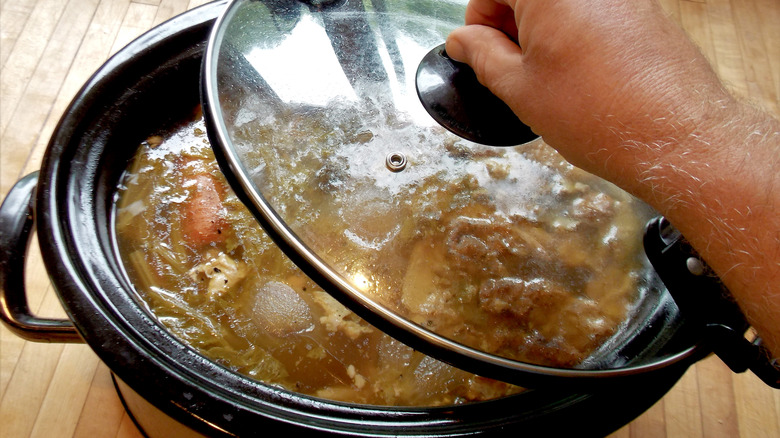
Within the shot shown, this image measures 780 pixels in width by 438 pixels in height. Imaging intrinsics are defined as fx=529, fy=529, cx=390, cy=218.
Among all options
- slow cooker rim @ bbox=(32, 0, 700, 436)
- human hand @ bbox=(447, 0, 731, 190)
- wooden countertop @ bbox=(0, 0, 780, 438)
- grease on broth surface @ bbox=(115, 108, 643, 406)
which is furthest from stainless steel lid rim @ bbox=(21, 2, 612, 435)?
wooden countertop @ bbox=(0, 0, 780, 438)

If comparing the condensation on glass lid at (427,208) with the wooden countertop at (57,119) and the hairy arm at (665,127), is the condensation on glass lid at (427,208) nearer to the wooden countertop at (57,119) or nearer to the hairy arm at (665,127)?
the hairy arm at (665,127)

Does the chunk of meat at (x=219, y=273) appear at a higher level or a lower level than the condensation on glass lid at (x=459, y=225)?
lower

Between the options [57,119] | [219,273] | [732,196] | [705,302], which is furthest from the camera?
[57,119]

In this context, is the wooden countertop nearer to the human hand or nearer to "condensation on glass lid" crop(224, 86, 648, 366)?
"condensation on glass lid" crop(224, 86, 648, 366)

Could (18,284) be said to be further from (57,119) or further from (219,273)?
(57,119)

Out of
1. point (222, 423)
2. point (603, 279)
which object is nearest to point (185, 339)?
point (222, 423)

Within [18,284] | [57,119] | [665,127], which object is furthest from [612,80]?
[57,119]

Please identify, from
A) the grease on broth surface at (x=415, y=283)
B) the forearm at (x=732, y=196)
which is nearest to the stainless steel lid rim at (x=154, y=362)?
the grease on broth surface at (x=415, y=283)
